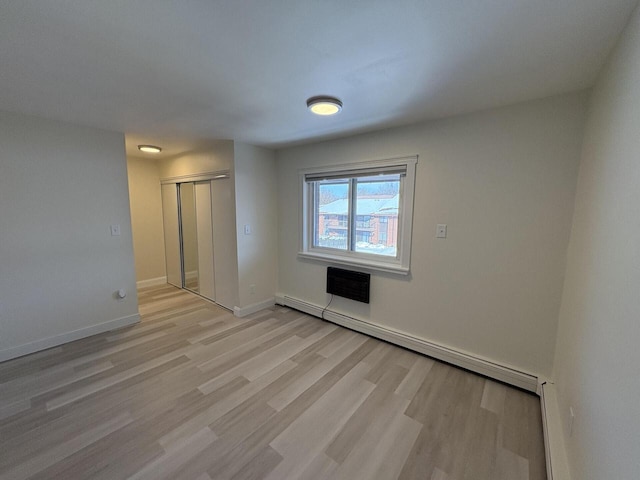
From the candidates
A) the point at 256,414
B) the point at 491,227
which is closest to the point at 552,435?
the point at 491,227

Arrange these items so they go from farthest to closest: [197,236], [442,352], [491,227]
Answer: [197,236] < [442,352] < [491,227]

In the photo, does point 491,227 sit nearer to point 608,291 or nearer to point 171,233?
point 608,291

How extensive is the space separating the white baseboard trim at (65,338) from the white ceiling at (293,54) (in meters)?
2.14

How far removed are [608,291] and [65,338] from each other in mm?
4235

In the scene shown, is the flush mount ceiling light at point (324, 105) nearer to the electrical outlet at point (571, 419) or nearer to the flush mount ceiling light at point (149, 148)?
the electrical outlet at point (571, 419)

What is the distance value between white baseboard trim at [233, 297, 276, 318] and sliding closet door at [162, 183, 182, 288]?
1.72 m

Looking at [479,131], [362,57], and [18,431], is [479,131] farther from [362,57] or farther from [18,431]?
[18,431]

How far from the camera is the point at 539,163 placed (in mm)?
1979

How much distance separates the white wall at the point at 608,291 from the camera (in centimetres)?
89

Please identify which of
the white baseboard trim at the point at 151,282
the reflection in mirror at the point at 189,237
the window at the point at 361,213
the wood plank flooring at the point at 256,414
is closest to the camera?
the wood plank flooring at the point at 256,414

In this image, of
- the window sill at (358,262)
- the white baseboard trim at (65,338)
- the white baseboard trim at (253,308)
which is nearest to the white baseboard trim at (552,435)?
the window sill at (358,262)

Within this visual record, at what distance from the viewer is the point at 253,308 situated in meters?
3.65

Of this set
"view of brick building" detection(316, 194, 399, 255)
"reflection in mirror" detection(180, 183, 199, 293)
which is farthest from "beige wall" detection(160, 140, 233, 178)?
"view of brick building" detection(316, 194, 399, 255)

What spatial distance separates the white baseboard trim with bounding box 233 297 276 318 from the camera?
3500 mm
